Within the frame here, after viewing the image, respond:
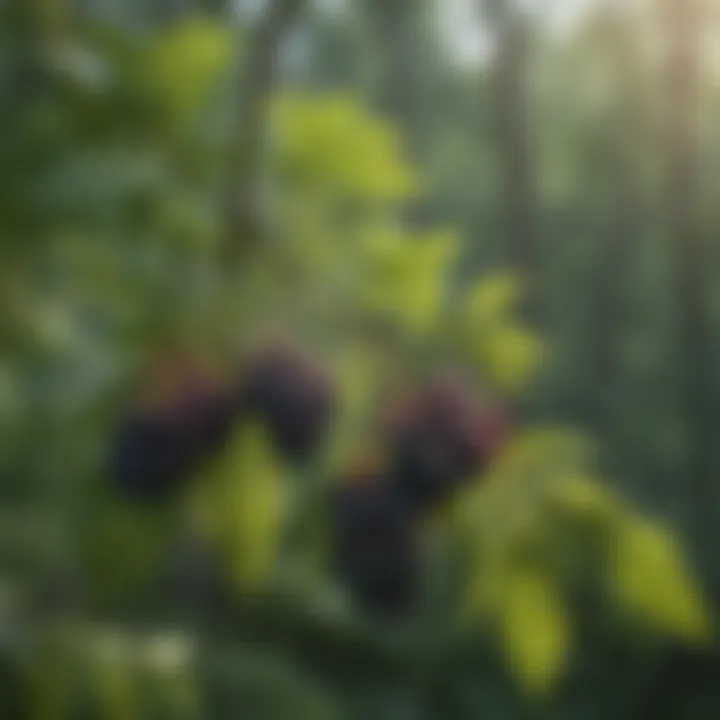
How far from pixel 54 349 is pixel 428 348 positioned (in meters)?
0.06

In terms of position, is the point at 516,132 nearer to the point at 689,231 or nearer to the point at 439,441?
the point at 689,231

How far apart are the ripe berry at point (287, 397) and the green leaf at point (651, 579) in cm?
5

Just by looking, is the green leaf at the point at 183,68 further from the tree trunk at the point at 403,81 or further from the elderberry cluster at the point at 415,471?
the tree trunk at the point at 403,81

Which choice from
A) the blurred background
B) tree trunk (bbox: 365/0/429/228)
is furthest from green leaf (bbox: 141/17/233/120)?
tree trunk (bbox: 365/0/429/228)

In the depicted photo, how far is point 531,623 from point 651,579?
2 cm

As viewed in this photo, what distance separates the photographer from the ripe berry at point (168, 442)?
0.92ft

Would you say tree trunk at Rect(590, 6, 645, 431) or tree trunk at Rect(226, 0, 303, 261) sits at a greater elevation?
tree trunk at Rect(590, 6, 645, 431)

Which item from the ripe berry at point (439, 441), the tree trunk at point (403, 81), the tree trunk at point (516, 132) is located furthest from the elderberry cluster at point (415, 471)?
the tree trunk at point (403, 81)

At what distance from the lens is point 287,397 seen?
27 cm

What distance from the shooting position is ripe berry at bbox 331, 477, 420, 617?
30 centimetres

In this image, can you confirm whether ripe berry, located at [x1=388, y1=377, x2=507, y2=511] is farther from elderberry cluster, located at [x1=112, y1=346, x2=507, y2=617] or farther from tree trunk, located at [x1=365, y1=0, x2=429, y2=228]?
tree trunk, located at [x1=365, y1=0, x2=429, y2=228]

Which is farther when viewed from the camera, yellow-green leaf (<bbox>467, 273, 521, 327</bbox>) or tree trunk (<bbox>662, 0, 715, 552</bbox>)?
tree trunk (<bbox>662, 0, 715, 552</bbox>)

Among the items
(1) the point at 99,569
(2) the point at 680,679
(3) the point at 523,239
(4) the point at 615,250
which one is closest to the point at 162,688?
(1) the point at 99,569

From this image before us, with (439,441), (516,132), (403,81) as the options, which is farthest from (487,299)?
(403,81)
